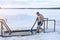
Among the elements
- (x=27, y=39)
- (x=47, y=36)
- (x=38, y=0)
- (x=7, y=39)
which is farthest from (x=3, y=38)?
(x=38, y=0)

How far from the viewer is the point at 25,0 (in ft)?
293

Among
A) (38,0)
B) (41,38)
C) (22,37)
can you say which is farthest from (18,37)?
(38,0)

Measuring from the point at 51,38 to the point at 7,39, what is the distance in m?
2.27

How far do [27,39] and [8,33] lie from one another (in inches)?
106

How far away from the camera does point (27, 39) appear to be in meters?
13.6

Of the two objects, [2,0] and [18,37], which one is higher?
[18,37]

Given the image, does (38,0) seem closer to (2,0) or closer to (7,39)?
(2,0)

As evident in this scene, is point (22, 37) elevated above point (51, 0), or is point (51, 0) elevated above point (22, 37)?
point (22, 37)

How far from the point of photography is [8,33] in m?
16.0

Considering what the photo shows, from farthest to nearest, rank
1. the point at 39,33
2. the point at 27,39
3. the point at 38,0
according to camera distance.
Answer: the point at 38,0 → the point at 39,33 → the point at 27,39

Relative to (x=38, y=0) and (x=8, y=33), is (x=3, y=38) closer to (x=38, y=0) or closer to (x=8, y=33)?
(x=8, y=33)

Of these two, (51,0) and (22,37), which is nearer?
(22,37)

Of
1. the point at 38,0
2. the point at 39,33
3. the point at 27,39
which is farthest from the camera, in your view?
the point at 38,0

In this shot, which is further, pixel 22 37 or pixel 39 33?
pixel 39 33
